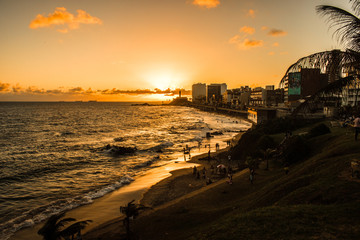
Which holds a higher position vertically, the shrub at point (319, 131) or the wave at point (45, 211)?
the shrub at point (319, 131)

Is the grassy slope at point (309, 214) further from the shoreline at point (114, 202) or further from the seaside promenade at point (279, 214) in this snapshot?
the shoreline at point (114, 202)

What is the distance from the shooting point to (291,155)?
20875mm

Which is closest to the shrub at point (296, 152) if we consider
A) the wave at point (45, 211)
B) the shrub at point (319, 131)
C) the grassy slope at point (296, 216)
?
the grassy slope at point (296, 216)

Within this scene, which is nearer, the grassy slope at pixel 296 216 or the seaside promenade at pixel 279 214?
the grassy slope at pixel 296 216

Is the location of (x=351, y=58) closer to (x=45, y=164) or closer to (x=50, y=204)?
(x=50, y=204)

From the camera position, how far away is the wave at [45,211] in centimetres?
1734

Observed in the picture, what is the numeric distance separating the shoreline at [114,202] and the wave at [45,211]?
524mm

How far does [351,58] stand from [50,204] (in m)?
25.1

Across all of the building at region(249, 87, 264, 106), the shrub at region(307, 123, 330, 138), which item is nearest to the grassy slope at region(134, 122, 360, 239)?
the shrub at region(307, 123, 330, 138)

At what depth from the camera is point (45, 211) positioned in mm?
20297

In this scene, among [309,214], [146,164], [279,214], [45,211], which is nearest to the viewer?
[309,214]

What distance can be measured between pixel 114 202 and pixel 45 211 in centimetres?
587

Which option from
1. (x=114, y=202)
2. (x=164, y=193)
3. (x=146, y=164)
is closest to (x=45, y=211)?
(x=114, y=202)

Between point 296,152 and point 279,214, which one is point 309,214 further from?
point 296,152
